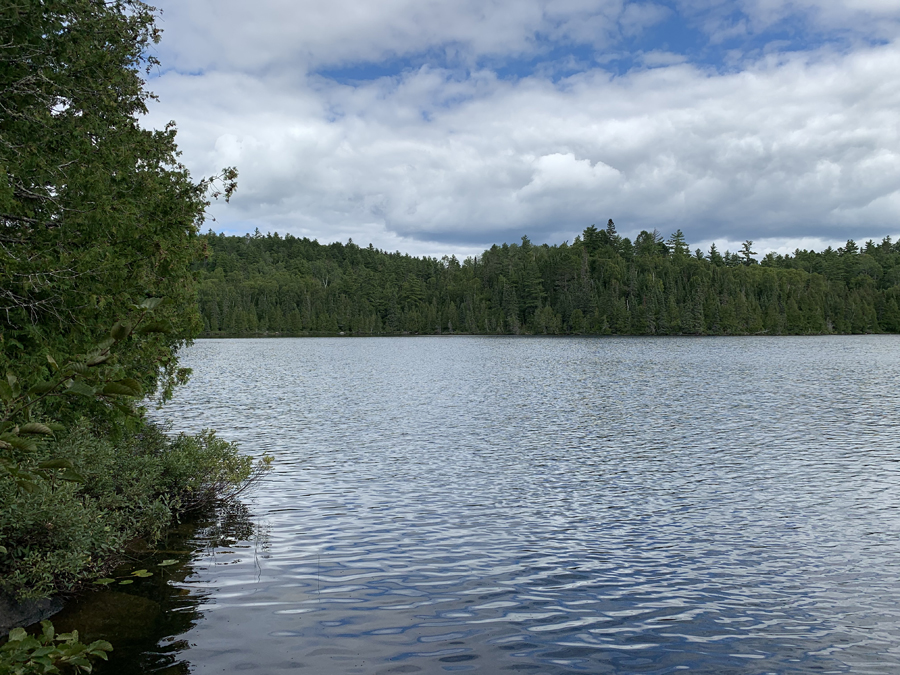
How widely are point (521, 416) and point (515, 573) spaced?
76.8ft

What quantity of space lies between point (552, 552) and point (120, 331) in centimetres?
1329

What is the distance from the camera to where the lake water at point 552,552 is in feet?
33.6

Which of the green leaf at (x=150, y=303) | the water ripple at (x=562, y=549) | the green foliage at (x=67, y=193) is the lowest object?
the water ripple at (x=562, y=549)

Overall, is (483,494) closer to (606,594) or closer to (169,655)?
(606,594)

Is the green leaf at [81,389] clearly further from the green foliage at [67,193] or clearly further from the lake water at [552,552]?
the lake water at [552,552]

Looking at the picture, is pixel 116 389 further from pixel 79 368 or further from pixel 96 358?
pixel 96 358

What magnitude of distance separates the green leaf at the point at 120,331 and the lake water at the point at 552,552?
8.10 m

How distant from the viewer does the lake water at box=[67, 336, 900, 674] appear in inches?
403

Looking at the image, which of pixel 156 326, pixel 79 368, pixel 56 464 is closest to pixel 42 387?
pixel 79 368

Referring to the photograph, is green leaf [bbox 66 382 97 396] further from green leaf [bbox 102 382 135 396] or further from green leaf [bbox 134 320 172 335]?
green leaf [bbox 134 320 172 335]

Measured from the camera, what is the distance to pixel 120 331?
2842 mm

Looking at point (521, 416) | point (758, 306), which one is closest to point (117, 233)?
point (521, 416)

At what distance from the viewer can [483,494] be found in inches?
783

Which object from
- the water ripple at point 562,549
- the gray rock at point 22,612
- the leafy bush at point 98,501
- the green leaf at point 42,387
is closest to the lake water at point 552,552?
the water ripple at point 562,549
